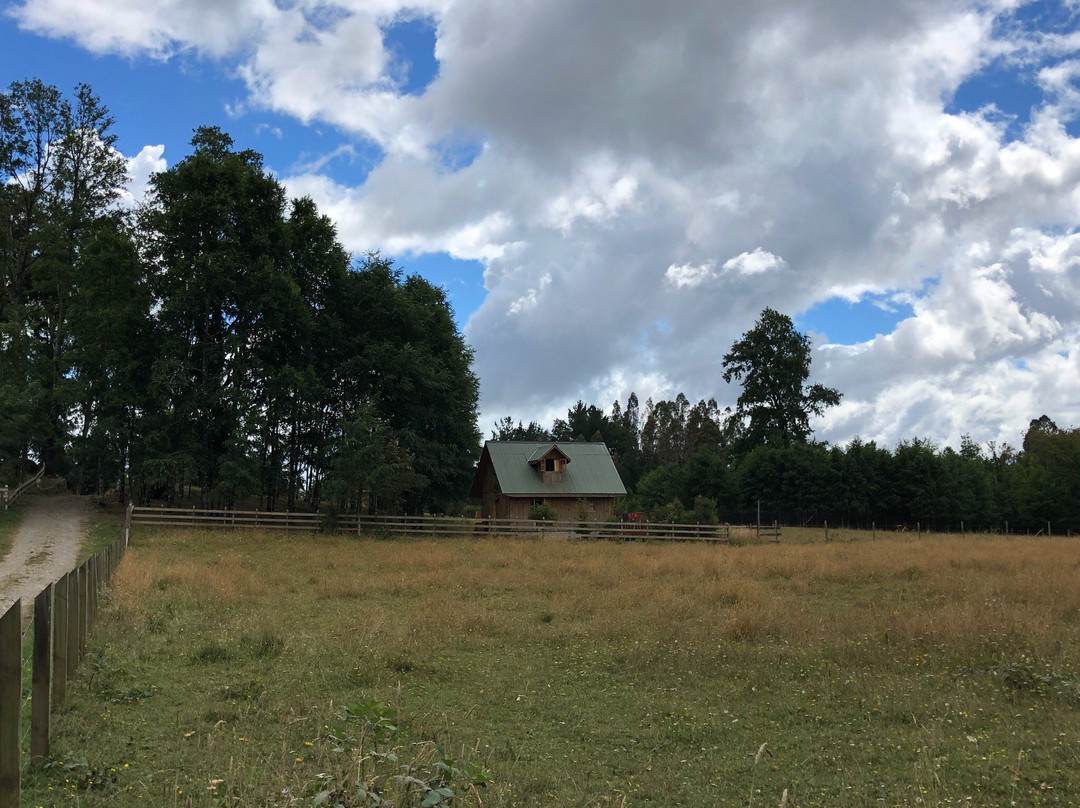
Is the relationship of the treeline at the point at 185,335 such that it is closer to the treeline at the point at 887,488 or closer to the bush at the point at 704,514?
the bush at the point at 704,514

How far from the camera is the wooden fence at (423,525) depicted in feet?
114

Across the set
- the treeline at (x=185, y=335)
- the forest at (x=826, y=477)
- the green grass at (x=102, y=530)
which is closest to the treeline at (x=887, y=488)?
the forest at (x=826, y=477)

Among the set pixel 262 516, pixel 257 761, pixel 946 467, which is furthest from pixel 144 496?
pixel 946 467

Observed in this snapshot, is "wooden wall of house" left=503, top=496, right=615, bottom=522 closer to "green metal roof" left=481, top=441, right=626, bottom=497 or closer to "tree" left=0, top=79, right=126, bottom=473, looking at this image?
"green metal roof" left=481, top=441, right=626, bottom=497

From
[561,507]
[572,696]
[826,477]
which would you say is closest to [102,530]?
[561,507]

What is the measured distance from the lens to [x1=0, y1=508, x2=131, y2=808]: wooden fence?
475cm

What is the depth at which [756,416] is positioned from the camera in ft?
228

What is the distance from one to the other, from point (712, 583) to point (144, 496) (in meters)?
31.7

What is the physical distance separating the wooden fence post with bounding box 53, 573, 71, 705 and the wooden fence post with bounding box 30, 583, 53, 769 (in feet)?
3.44

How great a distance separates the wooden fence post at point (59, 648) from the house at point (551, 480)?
38.7m

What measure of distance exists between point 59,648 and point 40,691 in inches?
66.9

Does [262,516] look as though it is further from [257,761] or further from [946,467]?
[946,467]

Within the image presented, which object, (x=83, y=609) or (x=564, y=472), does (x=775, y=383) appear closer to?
(x=564, y=472)

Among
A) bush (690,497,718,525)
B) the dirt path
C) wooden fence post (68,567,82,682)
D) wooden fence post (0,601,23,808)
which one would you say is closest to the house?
bush (690,497,718,525)
